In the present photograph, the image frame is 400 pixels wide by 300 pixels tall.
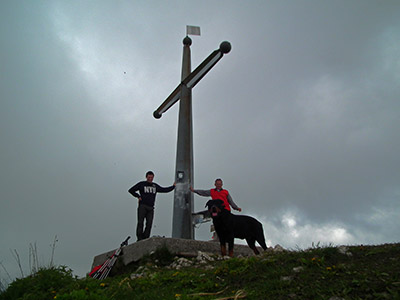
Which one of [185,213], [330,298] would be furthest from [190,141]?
[330,298]

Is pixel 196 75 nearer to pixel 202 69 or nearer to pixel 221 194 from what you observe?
pixel 202 69

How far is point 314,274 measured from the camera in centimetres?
381

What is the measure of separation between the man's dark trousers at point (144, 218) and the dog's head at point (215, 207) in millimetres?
1697

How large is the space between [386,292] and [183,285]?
7.63 ft

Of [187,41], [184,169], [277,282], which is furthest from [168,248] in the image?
[187,41]

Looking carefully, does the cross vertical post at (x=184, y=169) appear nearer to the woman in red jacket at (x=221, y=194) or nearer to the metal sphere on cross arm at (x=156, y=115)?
the woman in red jacket at (x=221, y=194)

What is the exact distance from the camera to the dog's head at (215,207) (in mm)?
6969

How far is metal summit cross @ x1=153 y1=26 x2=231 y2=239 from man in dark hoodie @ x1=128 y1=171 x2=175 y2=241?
3.13 ft

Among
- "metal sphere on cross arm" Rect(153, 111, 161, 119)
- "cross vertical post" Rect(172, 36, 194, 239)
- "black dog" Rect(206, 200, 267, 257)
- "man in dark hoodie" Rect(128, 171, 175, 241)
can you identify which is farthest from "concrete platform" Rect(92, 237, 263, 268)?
"metal sphere on cross arm" Rect(153, 111, 161, 119)

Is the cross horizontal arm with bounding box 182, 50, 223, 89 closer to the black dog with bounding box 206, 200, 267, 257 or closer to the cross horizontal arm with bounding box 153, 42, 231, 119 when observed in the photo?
the cross horizontal arm with bounding box 153, 42, 231, 119

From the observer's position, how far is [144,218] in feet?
27.1

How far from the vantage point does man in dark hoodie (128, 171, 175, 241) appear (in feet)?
26.6

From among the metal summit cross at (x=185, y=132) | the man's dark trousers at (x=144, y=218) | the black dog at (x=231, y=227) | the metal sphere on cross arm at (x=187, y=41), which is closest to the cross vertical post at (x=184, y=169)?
the metal summit cross at (x=185, y=132)

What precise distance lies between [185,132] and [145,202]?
2.71 m
